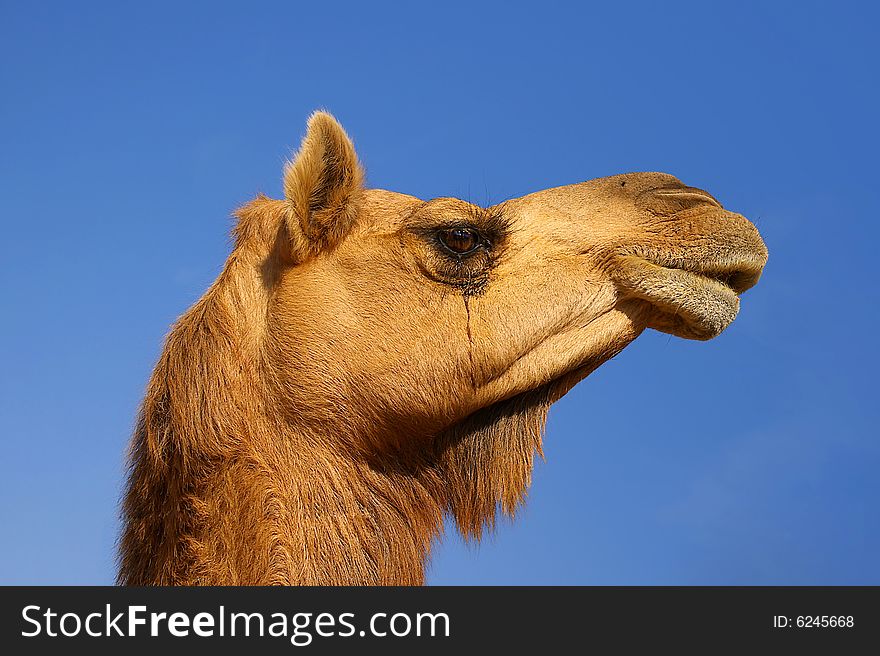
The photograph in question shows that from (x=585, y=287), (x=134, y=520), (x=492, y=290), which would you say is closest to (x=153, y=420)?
(x=134, y=520)

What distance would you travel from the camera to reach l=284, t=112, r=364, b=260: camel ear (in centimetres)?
560

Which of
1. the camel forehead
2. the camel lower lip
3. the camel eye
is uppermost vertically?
the camel forehead

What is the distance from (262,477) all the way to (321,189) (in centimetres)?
151

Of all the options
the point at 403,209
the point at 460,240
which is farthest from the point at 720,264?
the point at 403,209

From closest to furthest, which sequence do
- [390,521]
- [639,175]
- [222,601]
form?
[222,601] < [390,521] < [639,175]

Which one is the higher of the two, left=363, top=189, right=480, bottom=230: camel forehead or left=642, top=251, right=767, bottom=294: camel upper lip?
left=363, top=189, right=480, bottom=230: camel forehead

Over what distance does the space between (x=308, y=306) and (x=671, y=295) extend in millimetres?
1802

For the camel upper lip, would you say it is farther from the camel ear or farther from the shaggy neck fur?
the camel ear

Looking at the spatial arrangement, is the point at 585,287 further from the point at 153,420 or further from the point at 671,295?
the point at 153,420

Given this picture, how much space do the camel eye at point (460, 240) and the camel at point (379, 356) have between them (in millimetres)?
10

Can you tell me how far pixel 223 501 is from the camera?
204 inches

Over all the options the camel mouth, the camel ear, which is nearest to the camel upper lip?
the camel mouth

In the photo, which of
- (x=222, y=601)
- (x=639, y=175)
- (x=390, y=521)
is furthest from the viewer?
(x=639, y=175)

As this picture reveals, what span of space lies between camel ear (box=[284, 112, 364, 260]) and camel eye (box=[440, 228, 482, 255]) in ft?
1.61
